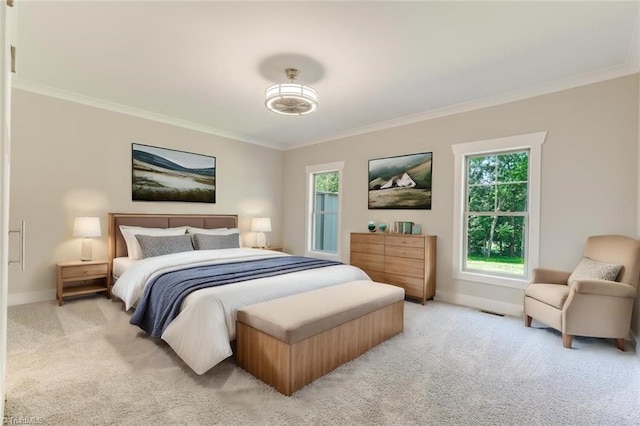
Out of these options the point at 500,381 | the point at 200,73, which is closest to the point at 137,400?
the point at 500,381

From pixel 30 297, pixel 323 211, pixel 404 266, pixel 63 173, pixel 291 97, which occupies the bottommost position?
pixel 30 297

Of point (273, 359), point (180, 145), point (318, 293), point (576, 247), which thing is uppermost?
point (180, 145)

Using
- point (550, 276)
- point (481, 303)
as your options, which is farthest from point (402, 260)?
point (550, 276)

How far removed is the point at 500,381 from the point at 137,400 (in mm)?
2496

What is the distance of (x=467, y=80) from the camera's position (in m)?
3.47

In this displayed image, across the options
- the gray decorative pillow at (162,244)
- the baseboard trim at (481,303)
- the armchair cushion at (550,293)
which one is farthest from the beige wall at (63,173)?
the armchair cushion at (550,293)

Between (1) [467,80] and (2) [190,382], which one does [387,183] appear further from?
(2) [190,382]

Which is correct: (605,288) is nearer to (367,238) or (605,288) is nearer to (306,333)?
(306,333)

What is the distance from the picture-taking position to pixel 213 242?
4.73m

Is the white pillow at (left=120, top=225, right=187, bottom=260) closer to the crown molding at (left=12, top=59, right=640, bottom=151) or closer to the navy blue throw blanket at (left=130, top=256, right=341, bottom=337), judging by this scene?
the navy blue throw blanket at (left=130, top=256, right=341, bottom=337)

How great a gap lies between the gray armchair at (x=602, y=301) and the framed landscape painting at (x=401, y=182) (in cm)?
199

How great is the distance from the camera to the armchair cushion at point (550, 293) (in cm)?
294

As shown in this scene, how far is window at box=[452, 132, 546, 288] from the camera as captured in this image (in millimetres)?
3727

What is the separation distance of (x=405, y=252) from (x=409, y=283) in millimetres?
430
